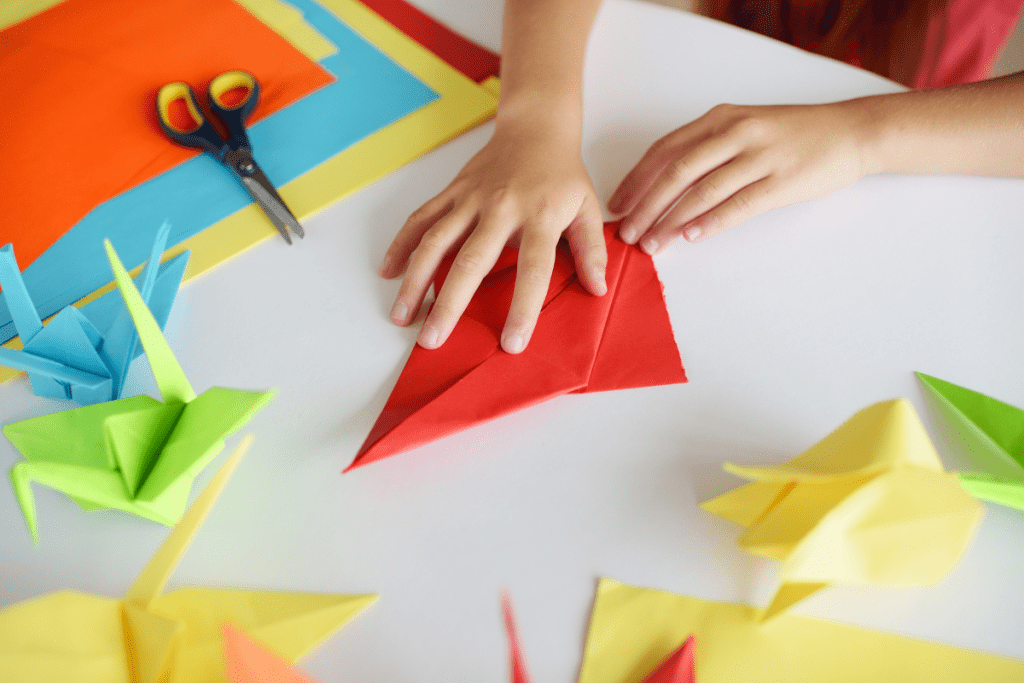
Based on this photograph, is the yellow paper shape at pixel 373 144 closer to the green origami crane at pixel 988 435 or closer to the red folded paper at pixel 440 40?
the red folded paper at pixel 440 40

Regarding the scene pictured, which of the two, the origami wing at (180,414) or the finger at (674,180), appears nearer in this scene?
the origami wing at (180,414)

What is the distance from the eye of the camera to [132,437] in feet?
1.21

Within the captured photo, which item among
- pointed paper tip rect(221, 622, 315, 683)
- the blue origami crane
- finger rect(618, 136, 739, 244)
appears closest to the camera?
pointed paper tip rect(221, 622, 315, 683)

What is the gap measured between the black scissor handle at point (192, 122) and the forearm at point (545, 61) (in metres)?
0.26

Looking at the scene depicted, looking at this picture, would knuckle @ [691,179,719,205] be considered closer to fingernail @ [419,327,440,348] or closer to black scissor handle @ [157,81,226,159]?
fingernail @ [419,327,440,348]

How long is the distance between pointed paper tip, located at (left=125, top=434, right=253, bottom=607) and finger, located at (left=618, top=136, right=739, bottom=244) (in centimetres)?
34

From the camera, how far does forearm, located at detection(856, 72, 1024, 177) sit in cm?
54

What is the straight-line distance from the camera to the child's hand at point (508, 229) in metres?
0.48

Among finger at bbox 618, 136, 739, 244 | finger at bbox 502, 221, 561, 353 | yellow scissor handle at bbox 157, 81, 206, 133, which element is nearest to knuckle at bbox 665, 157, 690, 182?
finger at bbox 618, 136, 739, 244

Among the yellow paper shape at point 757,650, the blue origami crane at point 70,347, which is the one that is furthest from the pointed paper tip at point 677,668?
the blue origami crane at point 70,347

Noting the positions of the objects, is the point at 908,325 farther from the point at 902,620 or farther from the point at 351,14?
the point at 351,14

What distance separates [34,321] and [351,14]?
1.48 feet

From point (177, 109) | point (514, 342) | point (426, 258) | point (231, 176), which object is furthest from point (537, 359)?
point (177, 109)

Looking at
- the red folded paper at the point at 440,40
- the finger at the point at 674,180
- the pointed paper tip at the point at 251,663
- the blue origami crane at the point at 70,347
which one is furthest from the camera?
the red folded paper at the point at 440,40
